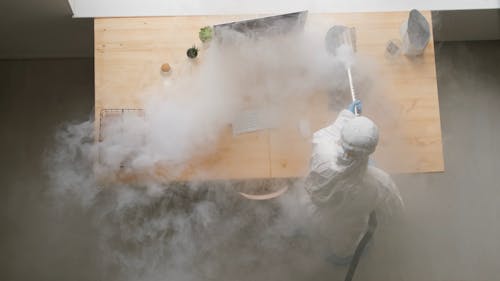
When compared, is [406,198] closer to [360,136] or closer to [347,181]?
[347,181]

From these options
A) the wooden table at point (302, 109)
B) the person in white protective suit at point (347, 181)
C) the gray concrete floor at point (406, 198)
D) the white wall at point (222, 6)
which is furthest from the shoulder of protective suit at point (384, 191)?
the white wall at point (222, 6)

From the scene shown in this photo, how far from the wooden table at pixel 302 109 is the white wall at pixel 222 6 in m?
0.05

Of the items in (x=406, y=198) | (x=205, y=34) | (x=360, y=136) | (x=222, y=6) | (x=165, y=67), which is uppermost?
(x=222, y=6)

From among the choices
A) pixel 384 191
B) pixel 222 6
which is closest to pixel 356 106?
pixel 384 191

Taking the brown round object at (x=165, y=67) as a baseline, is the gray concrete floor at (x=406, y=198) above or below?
below

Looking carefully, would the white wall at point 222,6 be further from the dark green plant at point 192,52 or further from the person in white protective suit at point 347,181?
the person in white protective suit at point 347,181

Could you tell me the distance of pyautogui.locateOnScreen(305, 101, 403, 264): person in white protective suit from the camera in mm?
1516

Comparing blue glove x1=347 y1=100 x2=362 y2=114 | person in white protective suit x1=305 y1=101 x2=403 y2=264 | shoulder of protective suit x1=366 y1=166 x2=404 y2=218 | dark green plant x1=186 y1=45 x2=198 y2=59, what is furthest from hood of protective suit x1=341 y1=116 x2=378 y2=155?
dark green plant x1=186 y1=45 x2=198 y2=59

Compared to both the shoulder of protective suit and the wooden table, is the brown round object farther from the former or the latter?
the shoulder of protective suit

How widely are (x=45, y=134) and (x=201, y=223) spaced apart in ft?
3.13

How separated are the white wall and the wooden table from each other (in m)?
0.05

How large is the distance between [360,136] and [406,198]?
0.86 meters

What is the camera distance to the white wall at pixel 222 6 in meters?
2.05

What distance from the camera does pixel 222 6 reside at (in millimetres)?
2088
